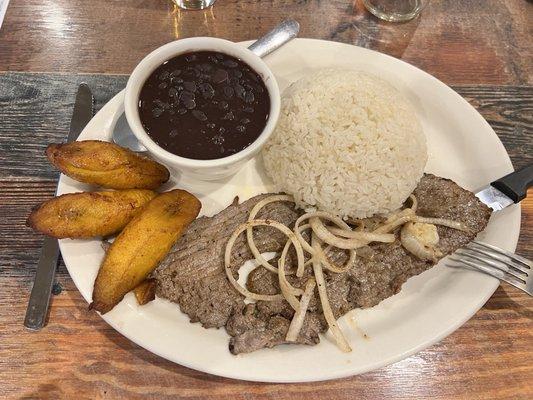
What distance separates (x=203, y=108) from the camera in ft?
6.37

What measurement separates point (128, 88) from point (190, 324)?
0.99 meters

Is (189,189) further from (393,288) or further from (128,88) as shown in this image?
(393,288)

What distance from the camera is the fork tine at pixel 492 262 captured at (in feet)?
6.49

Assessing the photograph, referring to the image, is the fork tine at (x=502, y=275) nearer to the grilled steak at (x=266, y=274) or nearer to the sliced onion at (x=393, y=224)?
the grilled steak at (x=266, y=274)

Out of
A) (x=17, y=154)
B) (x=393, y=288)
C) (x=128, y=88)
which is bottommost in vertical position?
(x=17, y=154)

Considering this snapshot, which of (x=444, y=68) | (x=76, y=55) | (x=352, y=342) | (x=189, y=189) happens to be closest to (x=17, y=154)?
(x=76, y=55)

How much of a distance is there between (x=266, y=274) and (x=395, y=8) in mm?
2224

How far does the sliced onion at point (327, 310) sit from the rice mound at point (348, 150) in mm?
313

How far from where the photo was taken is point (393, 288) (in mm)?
1972

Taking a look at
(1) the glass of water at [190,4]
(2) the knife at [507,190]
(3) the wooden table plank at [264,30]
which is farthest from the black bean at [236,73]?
(1) the glass of water at [190,4]

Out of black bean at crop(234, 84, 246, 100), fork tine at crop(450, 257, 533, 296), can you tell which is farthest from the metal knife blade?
black bean at crop(234, 84, 246, 100)

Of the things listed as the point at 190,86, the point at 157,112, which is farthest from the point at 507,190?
the point at 157,112

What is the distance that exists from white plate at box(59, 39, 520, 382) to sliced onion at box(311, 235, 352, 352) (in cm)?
3

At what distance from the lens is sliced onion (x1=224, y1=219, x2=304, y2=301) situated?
1.95 m
